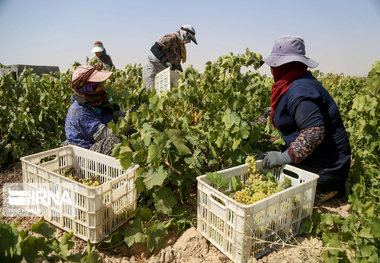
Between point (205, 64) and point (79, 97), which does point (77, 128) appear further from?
point (205, 64)

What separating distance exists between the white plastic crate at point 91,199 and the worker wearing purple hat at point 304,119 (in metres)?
1.15

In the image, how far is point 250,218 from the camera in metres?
1.78

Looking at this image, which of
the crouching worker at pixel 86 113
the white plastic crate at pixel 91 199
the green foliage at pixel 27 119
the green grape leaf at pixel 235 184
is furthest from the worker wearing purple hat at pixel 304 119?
the green foliage at pixel 27 119

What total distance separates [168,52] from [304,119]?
3.68 metres

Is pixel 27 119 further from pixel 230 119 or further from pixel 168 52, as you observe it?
pixel 230 119

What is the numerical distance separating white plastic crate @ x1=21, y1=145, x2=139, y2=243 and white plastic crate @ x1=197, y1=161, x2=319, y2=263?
60 centimetres

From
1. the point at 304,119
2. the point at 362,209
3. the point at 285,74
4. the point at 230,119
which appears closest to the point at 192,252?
the point at 230,119

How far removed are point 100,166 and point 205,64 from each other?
144 centimetres

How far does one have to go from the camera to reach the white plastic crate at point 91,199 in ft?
6.81

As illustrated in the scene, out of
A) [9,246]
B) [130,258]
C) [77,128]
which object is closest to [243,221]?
[130,258]

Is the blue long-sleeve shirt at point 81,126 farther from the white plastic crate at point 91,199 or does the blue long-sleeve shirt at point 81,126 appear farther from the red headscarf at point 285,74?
the red headscarf at point 285,74

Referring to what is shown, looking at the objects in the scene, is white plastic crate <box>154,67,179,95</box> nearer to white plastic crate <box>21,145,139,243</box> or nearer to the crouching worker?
the crouching worker

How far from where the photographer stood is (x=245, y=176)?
7.91ft

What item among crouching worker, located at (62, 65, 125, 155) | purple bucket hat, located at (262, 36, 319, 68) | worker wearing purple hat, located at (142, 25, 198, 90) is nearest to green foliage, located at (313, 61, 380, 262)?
purple bucket hat, located at (262, 36, 319, 68)
